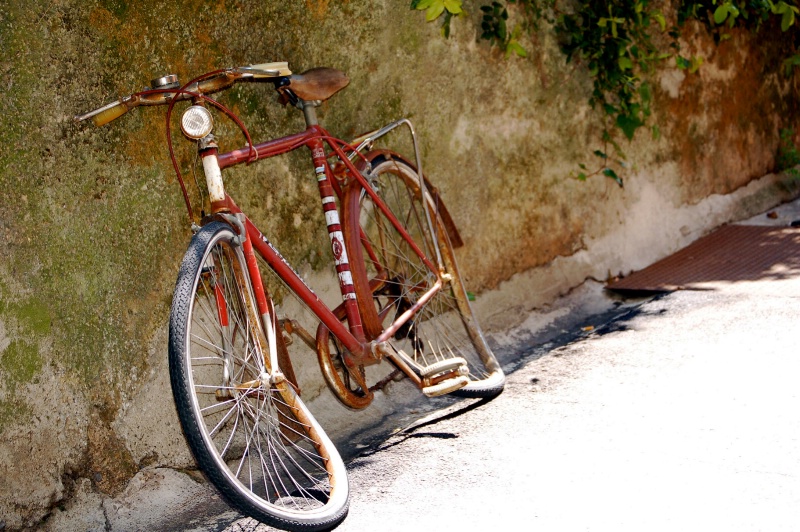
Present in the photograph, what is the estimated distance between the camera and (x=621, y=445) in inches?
105

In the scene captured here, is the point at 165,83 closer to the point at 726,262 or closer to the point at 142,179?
the point at 142,179

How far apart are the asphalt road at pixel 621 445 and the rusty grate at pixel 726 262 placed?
0.64 meters

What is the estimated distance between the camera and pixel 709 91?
5535 mm

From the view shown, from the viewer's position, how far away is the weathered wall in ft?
8.12

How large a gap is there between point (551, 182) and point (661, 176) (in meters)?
1.05

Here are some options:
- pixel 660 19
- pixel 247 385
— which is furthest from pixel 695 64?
pixel 247 385

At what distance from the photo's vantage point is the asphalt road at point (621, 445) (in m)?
2.28

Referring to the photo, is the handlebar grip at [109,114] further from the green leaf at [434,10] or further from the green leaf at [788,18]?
the green leaf at [788,18]

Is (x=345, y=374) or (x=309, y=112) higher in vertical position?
(x=309, y=112)

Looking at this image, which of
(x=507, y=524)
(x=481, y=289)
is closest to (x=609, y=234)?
(x=481, y=289)

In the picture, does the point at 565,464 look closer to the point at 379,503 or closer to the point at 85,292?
the point at 379,503

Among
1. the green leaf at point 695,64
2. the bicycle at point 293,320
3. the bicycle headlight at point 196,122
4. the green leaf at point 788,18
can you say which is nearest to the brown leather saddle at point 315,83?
the bicycle at point 293,320

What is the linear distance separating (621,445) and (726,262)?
7.93ft

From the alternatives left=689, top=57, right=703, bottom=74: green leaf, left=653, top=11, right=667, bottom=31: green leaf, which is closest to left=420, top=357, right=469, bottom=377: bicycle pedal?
left=653, top=11, right=667, bottom=31: green leaf
